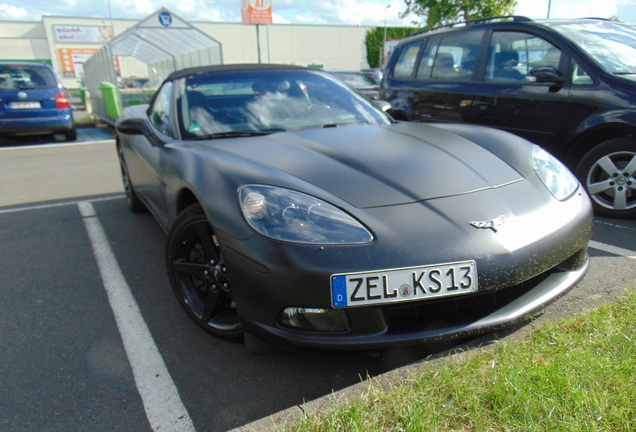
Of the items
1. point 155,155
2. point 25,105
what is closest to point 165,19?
point 25,105

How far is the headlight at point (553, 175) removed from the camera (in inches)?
86.8

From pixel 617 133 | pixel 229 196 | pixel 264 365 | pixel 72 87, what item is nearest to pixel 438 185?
pixel 229 196

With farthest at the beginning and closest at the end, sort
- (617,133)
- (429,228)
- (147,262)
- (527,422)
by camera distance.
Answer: (617,133), (147,262), (429,228), (527,422)

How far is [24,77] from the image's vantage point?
9.31 meters

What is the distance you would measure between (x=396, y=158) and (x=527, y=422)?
4.17ft

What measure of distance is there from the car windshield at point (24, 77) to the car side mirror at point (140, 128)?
7.39 metres

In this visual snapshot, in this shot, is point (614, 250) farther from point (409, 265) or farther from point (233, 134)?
point (233, 134)

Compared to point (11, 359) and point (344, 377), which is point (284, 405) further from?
point (11, 359)

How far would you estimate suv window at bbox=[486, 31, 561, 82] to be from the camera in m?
4.15

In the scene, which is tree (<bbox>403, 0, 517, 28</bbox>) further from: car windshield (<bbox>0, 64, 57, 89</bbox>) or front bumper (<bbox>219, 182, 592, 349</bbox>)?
front bumper (<bbox>219, 182, 592, 349</bbox>)

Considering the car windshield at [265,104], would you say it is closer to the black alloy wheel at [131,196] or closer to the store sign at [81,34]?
the black alloy wheel at [131,196]

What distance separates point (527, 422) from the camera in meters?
1.40

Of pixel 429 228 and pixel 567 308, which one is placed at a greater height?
pixel 429 228

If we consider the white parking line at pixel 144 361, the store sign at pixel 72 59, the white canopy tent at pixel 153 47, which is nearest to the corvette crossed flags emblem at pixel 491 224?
the white parking line at pixel 144 361
